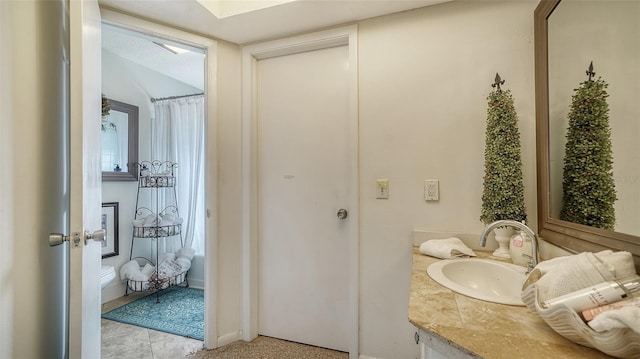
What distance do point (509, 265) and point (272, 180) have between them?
1.43 metres

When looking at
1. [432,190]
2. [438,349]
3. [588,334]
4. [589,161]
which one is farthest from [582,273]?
[432,190]

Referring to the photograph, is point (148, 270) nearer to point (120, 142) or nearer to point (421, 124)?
point (120, 142)

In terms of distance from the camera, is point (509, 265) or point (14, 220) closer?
point (14, 220)

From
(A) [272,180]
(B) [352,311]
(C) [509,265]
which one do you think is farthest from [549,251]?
(A) [272,180]

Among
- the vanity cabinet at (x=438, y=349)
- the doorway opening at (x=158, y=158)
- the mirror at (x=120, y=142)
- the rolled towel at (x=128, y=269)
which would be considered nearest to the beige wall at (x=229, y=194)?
the doorway opening at (x=158, y=158)

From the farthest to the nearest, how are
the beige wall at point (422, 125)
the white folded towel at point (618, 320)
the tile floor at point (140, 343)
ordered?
the tile floor at point (140, 343)
the beige wall at point (422, 125)
the white folded towel at point (618, 320)

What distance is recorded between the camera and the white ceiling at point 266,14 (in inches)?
58.7

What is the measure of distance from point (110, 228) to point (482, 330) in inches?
113

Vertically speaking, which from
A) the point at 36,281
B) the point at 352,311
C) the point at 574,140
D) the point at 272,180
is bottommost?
the point at 352,311

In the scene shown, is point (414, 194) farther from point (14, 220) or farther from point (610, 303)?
point (14, 220)

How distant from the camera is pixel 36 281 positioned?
1.03m

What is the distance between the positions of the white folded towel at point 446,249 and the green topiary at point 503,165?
18 cm

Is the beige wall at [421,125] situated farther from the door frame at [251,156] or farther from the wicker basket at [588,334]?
the wicker basket at [588,334]

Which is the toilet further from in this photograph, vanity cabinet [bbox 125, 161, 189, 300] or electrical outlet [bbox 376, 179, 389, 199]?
electrical outlet [bbox 376, 179, 389, 199]
